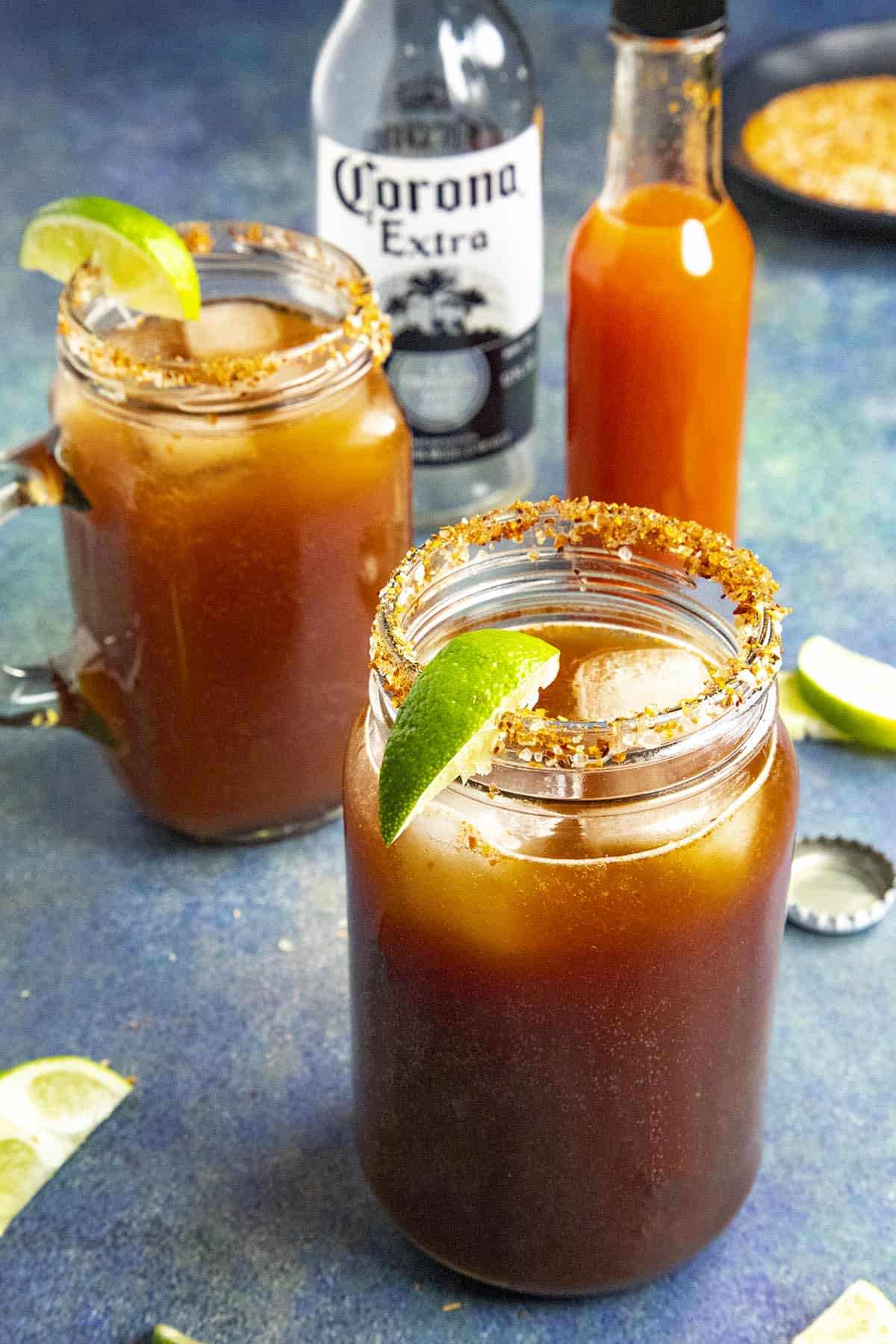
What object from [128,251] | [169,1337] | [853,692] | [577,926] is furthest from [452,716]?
[853,692]

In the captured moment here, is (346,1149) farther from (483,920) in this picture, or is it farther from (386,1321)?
(483,920)

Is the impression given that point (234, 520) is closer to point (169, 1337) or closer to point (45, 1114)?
point (45, 1114)

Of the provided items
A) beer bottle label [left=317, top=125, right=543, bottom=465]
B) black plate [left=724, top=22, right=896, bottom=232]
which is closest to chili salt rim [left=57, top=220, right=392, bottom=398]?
beer bottle label [left=317, top=125, right=543, bottom=465]

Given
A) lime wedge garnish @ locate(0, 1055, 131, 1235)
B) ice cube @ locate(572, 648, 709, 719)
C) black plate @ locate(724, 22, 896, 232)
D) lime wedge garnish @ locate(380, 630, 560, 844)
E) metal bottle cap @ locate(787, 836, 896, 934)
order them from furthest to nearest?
black plate @ locate(724, 22, 896, 232) < metal bottle cap @ locate(787, 836, 896, 934) < lime wedge garnish @ locate(0, 1055, 131, 1235) < ice cube @ locate(572, 648, 709, 719) < lime wedge garnish @ locate(380, 630, 560, 844)

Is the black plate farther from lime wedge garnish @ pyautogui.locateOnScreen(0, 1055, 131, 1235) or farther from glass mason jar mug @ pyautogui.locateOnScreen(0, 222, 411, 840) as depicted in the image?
lime wedge garnish @ pyautogui.locateOnScreen(0, 1055, 131, 1235)

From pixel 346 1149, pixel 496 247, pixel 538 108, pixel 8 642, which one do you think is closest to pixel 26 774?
pixel 8 642

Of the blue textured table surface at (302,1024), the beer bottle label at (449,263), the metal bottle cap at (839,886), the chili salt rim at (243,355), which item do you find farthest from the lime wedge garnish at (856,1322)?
the beer bottle label at (449,263)
